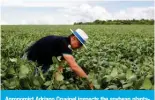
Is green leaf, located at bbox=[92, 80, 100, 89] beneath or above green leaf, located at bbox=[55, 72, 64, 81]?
beneath

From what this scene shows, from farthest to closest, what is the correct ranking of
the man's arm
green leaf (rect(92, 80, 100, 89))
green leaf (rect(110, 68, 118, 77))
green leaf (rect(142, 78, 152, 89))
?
1. the man's arm
2. green leaf (rect(110, 68, 118, 77))
3. green leaf (rect(92, 80, 100, 89))
4. green leaf (rect(142, 78, 152, 89))

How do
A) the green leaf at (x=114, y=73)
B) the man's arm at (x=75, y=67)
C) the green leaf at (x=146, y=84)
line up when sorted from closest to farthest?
the green leaf at (x=146, y=84)
the green leaf at (x=114, y=73)
the man's arm at (x=75, y=67)

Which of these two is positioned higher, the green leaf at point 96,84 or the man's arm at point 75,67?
the man's arm at point 75,67

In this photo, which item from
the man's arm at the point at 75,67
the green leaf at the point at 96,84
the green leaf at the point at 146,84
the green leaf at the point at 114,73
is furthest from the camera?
the man's arm at the point at 75,67

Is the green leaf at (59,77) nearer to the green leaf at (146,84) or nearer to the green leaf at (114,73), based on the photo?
the green leaf at (114,73)

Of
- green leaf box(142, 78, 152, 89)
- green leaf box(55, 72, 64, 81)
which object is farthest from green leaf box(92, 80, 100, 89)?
green leaf box(142, 78, 152, 89)

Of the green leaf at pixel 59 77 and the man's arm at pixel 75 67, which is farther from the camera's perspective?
the man's arm at pixel 75 67

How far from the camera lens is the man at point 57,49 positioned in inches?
189

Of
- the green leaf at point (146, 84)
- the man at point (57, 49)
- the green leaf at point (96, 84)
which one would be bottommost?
the green leaf at point (96, 84)

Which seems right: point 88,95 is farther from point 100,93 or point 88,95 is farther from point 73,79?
point 73,79

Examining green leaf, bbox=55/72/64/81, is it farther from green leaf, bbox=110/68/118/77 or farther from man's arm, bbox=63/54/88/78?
green leaf, bbox=110/68/118/77

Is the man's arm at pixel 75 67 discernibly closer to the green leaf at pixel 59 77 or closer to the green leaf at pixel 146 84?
the green leaf at pixel 59 77

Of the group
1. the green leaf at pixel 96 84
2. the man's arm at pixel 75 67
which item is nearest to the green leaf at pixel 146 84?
the green leaf at pixel 96 84

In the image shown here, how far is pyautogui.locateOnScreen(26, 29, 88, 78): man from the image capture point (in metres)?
4.81
